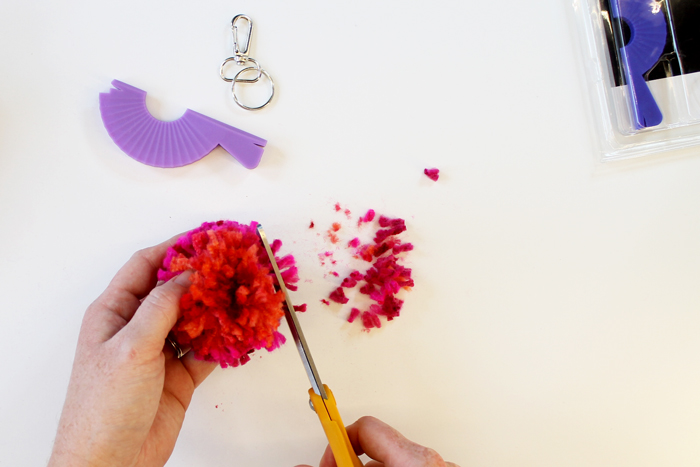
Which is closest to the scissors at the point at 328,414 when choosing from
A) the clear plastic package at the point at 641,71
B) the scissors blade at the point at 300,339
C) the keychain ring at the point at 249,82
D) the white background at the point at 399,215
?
the scissors blade at the point at 300,339

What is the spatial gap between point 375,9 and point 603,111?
62cm

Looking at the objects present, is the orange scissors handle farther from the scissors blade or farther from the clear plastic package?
the clear plastic package

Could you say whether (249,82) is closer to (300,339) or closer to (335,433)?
(300,339)

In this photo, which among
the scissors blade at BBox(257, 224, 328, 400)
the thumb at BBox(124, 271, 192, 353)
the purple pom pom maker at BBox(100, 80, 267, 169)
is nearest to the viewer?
the thumb at BBox(124, 271, 192, 353)

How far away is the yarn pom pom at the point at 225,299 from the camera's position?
0.77 m

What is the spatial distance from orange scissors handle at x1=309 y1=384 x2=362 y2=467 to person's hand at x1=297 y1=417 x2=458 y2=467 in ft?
0.18

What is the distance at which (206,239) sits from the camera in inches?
32.9

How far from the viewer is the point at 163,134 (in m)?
1.01

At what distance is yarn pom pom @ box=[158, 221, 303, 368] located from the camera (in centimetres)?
77

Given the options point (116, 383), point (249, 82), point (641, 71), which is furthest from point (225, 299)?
point (641, 71)

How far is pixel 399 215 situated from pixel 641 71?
0.69m

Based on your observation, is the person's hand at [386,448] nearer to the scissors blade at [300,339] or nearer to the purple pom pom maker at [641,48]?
the scissors blade at [300,339]

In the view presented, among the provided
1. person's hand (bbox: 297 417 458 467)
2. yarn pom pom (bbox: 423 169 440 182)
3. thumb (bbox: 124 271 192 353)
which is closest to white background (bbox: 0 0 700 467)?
yarn pom pom (bbox: 423 169 440 182)

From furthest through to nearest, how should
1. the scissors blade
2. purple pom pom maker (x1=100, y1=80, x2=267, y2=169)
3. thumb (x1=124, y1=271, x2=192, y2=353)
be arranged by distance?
purple pom pom maker (x1=100, y1=80, x2=267, y2=169), the scissors blade, thumb (x1=124, y1=271, x2=192, y2=353)
